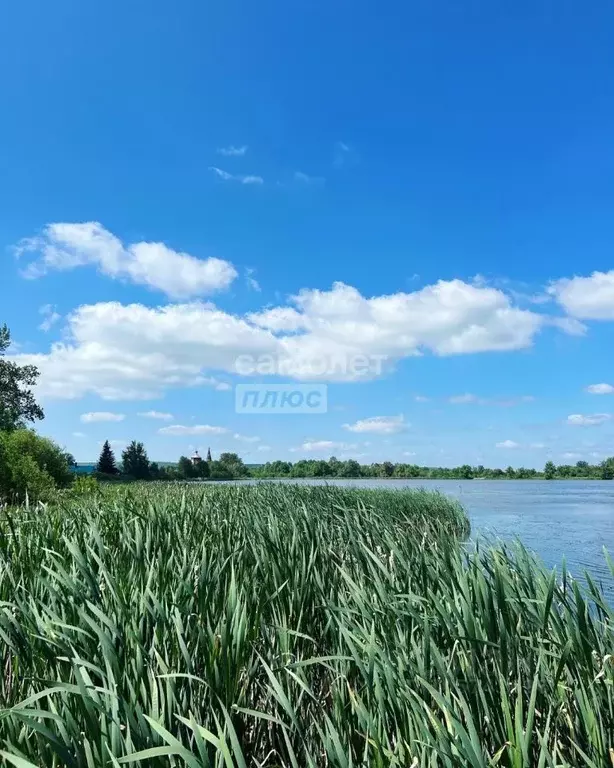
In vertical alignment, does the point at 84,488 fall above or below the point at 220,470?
above

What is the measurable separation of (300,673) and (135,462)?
199 feet

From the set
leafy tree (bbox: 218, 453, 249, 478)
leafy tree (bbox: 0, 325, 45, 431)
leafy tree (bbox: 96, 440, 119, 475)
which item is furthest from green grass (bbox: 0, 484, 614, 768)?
leafy tree (bbox: 218, 453, 249, 478)

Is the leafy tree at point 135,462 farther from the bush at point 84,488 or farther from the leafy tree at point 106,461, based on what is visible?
the bush at point 84,488

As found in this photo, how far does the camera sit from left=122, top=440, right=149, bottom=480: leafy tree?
59.8 metres

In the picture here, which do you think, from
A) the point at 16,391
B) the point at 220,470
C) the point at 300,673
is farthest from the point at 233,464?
the point at 300,673

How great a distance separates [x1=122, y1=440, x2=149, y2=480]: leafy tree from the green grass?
59210mm

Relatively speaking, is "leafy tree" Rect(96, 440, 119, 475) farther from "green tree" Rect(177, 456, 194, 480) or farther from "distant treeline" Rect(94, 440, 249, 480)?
"green tree" Rect(177, 456, 194, 480)

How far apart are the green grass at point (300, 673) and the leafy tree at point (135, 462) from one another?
59210 millimetres

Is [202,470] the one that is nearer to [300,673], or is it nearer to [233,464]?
[233,464]

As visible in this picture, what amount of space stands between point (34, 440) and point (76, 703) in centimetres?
2514

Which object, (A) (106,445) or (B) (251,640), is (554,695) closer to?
(B) (251,640)

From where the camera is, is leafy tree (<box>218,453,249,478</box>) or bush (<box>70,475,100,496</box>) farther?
leafy tree (<box>218,453,249,478</box>)

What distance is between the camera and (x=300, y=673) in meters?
2.30

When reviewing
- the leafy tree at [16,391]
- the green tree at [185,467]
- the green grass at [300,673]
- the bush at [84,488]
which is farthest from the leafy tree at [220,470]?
the green grass at [300,673]
